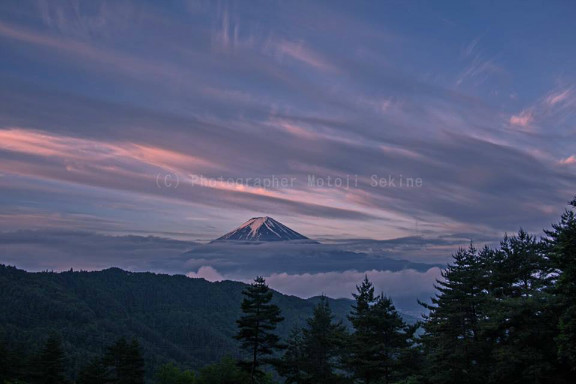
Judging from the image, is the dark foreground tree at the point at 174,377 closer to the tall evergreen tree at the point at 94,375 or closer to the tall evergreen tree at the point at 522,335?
the tall evergreen tree at the point at 94,375

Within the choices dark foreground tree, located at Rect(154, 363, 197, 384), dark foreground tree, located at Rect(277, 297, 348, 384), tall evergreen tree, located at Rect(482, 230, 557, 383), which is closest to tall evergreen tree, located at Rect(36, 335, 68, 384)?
dark foreground tree, located at Rect(154, 363, 197, 384)

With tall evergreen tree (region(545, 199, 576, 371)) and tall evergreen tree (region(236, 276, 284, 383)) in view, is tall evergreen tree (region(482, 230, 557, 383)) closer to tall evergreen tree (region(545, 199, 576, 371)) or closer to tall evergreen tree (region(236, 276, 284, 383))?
tall evergreen tree (region(545, 199, 576, 371))

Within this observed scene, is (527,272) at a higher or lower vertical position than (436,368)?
higher

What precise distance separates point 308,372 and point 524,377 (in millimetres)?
20383

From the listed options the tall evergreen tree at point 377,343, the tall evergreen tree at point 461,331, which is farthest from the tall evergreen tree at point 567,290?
→ the tall evergreen tree at point 377,343

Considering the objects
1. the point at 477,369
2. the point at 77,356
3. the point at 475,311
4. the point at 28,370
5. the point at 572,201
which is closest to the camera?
the point at 572,201

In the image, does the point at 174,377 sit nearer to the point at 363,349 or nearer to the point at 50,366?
the point at 50,366

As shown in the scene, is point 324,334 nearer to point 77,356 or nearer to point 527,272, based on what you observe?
point 527,272

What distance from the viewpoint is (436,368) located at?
34.1 m

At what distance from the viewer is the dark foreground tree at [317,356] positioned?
137 ft

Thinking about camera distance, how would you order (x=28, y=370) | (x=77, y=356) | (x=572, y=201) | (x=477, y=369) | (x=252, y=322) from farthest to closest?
(x=77, y=356) < (x=28, y=370) < (x=252, y=322) < (x=477, y=369) < (x=572, y=201)

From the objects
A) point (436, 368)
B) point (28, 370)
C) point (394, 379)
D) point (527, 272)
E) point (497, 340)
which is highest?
point (527, 272)

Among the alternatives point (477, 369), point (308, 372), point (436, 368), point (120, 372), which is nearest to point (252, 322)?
point (308, 372)

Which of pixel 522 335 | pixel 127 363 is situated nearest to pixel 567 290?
pixel 522 335
